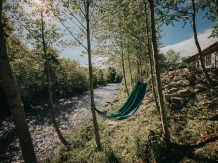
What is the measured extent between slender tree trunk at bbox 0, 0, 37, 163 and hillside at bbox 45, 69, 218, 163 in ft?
8.54

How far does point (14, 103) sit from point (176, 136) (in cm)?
395

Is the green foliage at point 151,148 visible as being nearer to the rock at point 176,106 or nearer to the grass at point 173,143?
the grass at point 173,143

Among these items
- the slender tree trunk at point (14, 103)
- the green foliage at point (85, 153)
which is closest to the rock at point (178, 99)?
the green foliage at point (85, 153)

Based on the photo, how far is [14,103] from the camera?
6.11 feet

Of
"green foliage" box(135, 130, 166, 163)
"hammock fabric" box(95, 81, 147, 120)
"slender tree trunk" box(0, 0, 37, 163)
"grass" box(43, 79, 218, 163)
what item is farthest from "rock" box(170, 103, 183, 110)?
"slender tree trunk" box(0, 0, 37, 163)

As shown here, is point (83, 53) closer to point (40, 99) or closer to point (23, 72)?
point (23, 72)

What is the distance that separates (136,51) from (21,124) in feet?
29.2

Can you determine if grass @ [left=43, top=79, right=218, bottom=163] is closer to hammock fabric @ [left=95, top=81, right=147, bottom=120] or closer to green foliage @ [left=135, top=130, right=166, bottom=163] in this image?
green foliage @ [left=135, top=130, right=166, bottom=163]

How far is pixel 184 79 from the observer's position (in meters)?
6.95

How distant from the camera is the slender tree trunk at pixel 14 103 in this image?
1.83 meters

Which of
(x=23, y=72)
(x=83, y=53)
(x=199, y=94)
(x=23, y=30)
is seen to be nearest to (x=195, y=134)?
(x=199, y=94)

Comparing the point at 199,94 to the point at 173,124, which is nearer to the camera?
the point at 173,124

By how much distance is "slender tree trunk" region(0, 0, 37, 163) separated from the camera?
5.99 ft

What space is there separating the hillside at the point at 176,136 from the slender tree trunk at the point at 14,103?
260 cm
